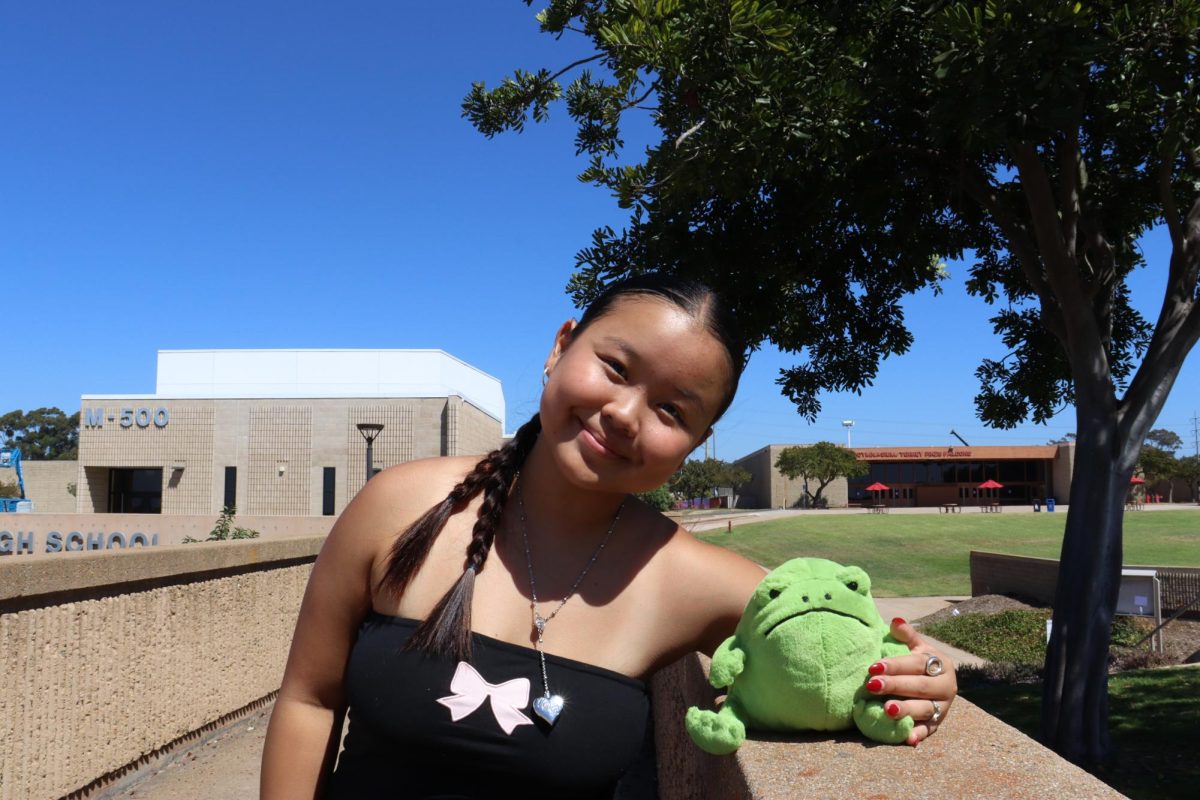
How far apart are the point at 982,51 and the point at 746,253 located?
2.31 meters

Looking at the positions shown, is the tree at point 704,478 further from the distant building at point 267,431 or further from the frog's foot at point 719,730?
the frog's foot at point 719,730

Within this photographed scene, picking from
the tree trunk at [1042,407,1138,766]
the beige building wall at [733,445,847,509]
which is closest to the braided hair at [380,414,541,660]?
the tree trunk at [1042,407,1138,766]

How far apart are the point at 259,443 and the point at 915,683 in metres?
36.1

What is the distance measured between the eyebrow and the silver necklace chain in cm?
29

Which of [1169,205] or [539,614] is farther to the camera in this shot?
[1169,205]

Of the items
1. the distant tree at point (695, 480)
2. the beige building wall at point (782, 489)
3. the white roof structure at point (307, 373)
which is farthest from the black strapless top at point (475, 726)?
the beige building wall at point (782, 489)

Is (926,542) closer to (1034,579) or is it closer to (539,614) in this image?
(1034,579)

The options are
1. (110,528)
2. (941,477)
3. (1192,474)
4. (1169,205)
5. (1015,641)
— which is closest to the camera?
(1169,205)

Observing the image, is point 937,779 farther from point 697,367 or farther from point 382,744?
point 382,744

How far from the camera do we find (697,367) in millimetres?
1572

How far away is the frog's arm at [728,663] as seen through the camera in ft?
5.47

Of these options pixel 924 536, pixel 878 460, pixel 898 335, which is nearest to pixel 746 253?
pixel 898 335

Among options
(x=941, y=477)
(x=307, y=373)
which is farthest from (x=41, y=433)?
(x=941, y=477)

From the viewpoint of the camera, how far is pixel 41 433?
83.2 metres
